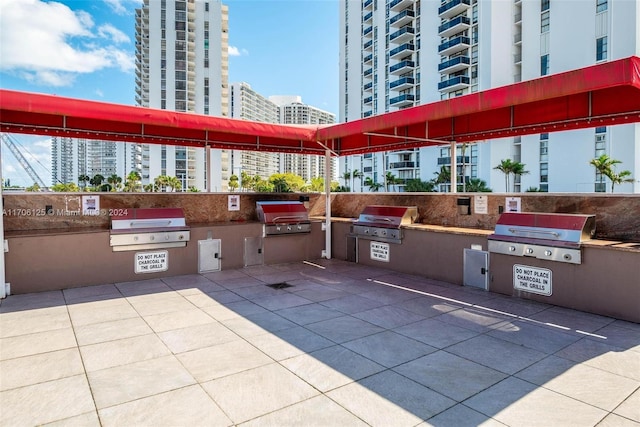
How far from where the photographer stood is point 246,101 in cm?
11694

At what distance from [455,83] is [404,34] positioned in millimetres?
12368

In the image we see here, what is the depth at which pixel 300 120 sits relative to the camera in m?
127

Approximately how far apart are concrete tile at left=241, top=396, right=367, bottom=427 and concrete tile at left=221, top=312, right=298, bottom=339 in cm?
147

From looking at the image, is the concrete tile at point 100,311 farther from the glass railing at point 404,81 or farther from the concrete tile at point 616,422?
the glass railing at point 404,81

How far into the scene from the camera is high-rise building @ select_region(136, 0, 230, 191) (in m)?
70.6

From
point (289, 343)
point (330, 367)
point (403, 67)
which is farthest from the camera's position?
point (403, 67)

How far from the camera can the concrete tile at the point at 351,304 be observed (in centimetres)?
498

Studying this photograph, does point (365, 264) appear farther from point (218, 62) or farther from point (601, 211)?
point (218, 62)

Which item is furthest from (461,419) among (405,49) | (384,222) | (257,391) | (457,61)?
(405,49)

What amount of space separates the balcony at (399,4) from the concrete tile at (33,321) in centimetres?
5619

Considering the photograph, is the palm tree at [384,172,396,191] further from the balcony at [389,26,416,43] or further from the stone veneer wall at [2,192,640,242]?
the stone veneer wall at [2,192,640,242]

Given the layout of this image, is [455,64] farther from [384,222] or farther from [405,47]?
[384,222]

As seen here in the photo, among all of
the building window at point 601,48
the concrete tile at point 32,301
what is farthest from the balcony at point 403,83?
the concrete tile at point 32,301

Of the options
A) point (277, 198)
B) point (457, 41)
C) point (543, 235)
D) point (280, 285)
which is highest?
point (457, 41)
